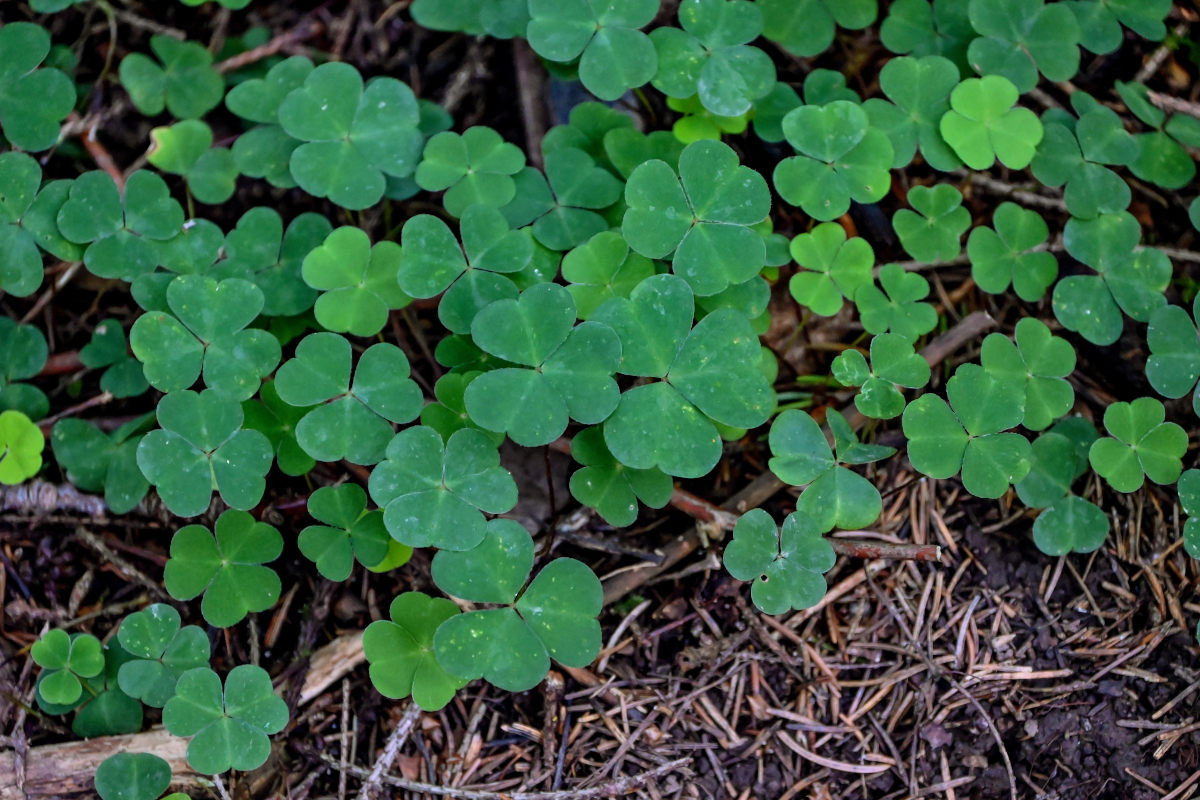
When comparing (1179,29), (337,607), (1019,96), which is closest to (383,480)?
(337,607)

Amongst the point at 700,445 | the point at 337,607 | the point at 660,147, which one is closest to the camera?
the point at 700,445

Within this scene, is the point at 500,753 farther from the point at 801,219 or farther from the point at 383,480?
the point at 801,219

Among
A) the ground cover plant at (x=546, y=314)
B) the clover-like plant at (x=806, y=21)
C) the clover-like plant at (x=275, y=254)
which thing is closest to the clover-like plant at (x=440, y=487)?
the ground cover plant at (x=546, y=314)

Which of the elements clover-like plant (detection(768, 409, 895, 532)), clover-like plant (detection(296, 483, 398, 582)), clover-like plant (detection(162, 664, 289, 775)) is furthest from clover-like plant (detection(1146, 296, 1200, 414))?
clover-like plant (detection(162, 664, 289, 775))

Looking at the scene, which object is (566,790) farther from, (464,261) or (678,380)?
(464,261)

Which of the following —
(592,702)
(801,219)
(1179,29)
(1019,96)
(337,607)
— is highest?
(1179,29)

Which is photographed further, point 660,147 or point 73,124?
point 73,124

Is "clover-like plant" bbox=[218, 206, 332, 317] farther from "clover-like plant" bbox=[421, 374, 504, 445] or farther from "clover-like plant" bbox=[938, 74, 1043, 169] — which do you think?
"clover-like plant" bbox=[938, 74, 1043, 169]

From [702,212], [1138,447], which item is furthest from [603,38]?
[1138,447]
